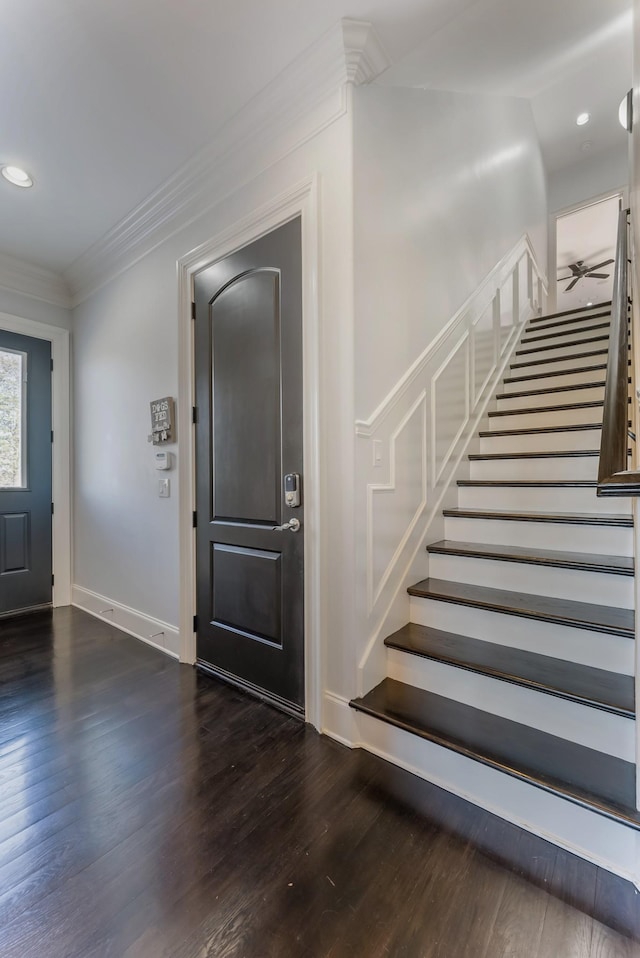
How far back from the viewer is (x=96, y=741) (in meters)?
1.71

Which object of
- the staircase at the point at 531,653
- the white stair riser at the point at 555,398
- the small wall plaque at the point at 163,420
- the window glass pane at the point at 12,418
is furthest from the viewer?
the window glass pane at the point at 12,418

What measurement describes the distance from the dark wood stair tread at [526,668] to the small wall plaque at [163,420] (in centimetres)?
175

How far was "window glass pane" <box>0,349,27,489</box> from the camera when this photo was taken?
3.25 m

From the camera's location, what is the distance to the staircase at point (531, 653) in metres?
1.25

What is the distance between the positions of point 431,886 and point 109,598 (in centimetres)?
283

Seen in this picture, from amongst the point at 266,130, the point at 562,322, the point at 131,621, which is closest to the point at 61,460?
the point at 131,621

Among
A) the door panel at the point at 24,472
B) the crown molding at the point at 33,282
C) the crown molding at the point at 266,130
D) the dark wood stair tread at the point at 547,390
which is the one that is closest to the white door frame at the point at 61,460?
the door panel at the point at 24,472

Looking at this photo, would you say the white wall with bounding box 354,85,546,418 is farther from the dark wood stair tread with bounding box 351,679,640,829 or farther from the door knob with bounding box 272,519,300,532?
the dark wood stair tread with bounding box 351,679,640,829

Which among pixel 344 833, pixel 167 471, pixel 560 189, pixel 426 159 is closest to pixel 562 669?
pixel 344 833

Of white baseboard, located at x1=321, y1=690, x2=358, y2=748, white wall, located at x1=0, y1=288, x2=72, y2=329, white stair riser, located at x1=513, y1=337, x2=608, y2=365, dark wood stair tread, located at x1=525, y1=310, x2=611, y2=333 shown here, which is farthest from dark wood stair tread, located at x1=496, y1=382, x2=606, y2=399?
white wall, located at x1=0, y1=288, x2=72, y2=329

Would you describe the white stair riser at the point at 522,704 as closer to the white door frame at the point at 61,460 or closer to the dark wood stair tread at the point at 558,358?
the dark wood stair tread at the point at 558,358

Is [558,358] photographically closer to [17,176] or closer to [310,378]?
[310,378]

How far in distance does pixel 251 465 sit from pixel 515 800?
5.46 feet

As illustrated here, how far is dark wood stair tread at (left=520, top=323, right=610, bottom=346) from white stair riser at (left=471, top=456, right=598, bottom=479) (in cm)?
198
